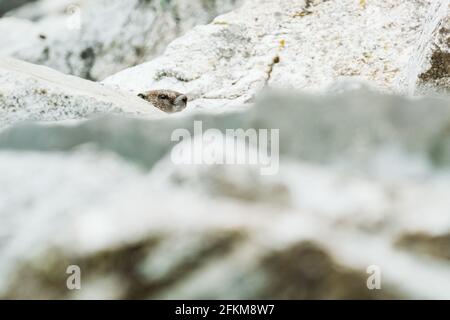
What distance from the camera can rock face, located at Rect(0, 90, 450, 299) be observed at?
79cm

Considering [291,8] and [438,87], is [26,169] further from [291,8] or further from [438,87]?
[291,8]

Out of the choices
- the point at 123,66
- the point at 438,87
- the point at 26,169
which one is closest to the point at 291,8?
the point at 123,66

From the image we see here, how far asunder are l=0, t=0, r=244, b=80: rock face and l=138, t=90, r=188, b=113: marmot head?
0.49m

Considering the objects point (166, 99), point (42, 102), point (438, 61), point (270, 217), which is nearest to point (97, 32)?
point (166, 99)

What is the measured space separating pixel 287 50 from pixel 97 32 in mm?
926

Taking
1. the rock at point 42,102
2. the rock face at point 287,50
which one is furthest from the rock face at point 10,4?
the rock at point 42,102

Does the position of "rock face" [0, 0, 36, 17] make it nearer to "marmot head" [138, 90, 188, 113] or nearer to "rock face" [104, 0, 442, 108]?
"rock face" [104, 0, 442, 108]

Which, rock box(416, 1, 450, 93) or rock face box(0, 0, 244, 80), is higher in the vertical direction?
rock face box(0, 0, 244, 80)

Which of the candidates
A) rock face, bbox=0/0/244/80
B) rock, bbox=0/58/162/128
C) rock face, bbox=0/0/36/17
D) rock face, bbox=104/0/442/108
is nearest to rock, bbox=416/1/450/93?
rock, bbox=0/58/162/128

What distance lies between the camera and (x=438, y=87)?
1771 mm

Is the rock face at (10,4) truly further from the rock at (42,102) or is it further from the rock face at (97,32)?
the rock at (42,102)

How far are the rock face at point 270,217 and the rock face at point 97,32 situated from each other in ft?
7.57
